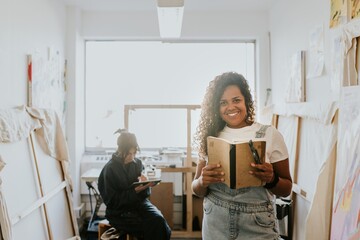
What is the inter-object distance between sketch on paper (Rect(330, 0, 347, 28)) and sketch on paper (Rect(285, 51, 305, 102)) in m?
0.65

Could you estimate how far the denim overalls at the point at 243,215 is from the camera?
52.5 inches

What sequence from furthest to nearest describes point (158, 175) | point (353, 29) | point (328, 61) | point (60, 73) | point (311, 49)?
point (60, 73)
point (158, 175)
point (311, 49)
point (328, 61)
point (353, 29)

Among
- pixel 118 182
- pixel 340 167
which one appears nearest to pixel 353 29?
pixel 340 167

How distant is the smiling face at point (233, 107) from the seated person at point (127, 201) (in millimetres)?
1395

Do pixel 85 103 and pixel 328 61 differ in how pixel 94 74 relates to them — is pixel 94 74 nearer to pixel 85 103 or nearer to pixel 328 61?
pixel 85 103

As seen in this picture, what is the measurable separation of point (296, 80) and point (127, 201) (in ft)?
5.95

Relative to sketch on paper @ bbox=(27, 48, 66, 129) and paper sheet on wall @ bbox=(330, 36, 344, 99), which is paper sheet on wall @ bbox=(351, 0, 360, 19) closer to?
paper sheet on wall @ bbox=(330, 36, 344, 99)

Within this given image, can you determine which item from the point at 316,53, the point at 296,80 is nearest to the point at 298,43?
the point at 296,80

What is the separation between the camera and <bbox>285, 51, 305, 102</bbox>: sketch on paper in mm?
2760

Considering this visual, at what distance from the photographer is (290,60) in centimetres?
310

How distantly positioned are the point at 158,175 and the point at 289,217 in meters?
1.21

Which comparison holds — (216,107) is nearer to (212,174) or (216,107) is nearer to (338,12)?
(212,174)

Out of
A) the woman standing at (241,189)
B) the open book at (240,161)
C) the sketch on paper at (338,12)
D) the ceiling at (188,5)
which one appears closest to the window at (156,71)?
the ceiling at (188,5)

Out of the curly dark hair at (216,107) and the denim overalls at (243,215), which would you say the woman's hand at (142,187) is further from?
the denim overalls at (243,215)
